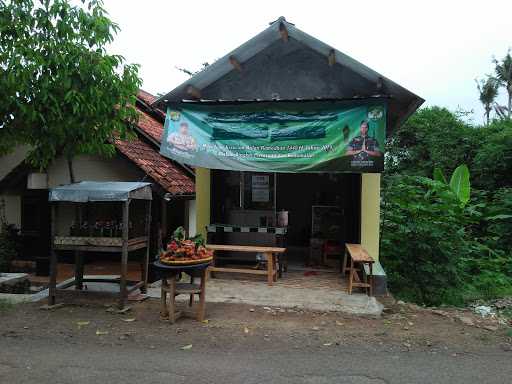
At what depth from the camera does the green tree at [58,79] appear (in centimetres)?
713

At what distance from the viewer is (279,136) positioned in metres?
8.27

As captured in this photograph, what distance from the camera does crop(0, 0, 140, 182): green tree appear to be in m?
7.13

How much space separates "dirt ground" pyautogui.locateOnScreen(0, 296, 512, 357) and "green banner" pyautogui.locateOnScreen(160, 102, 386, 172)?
2453 millimetres

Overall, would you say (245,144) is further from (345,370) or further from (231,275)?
(345,370)

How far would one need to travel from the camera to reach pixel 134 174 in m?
11.4

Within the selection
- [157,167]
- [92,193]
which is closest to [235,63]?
[157,167]

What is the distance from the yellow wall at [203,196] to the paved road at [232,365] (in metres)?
4.42

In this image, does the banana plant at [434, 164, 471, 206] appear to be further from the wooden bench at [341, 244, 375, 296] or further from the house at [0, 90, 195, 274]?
the house at [0, 90, 195, 274]

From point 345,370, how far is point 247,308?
2680mm

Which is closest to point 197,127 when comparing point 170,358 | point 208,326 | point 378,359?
point 208,326

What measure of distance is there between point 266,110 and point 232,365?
4.78 m

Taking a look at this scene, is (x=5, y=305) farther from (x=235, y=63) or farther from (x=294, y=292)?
(x=235, y=63)

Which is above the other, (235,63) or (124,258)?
(235,63)

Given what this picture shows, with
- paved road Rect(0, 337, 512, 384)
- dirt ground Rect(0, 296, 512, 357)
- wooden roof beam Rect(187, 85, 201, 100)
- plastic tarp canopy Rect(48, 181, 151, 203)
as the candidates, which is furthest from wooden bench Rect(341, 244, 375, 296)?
wooden roof beam Rect(187, 85, 201, 100)
